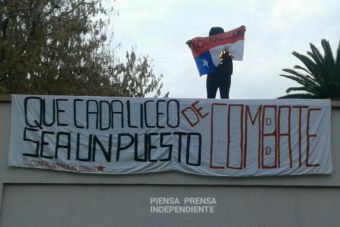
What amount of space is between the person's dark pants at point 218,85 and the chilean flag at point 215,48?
161 millimetres

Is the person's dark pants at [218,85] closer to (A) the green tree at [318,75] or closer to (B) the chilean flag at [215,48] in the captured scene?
(B) the chilean flag at [215,48]

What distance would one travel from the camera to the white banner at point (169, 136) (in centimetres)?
941

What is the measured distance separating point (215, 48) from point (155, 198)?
3028 mm

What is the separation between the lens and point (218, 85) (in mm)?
10852

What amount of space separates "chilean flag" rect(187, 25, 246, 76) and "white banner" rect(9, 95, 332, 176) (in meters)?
1.38

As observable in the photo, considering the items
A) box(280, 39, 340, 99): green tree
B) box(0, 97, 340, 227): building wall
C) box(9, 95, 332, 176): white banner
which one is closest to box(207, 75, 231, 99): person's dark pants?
box(9, 95, 332, 176): white banner

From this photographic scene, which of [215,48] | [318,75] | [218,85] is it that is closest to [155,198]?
[218,85]

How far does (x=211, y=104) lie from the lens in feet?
31.7

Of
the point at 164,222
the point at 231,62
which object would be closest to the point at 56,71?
the point at 231,62

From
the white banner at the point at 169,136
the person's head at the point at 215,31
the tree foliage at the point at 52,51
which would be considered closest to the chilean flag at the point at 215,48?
the person's head at the point at 215,31

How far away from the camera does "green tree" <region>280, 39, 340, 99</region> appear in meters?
28.7

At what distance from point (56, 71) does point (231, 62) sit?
9.88 m

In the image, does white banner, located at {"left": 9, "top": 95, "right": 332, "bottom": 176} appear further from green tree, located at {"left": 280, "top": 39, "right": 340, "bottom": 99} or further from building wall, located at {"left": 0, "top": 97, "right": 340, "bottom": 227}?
green tree, located at {"left": 280, "top": 39, "right": 340, "bottom": 99}

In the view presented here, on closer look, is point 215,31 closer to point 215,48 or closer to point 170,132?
point 215,48
